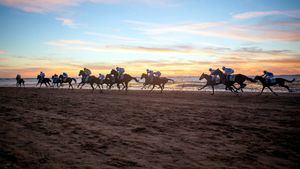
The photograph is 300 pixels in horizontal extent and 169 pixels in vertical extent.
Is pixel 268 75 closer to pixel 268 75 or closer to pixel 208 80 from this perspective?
pixel 268 75

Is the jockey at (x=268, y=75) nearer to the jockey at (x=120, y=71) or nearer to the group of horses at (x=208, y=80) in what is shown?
the group of horses at (x=208, y=80)

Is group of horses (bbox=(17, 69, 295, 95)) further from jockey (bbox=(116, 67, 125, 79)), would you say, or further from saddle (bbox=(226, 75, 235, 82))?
jockey (bbox=(116, 67, 125, 79))

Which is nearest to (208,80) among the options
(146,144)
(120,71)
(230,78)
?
(230,78)

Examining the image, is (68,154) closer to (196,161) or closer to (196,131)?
(196,161)

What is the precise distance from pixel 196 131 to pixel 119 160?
2.86 meters

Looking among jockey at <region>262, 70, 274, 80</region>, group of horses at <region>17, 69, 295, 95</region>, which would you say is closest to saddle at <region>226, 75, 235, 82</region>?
group of horses at <region>17, 69, 295, 95</region>

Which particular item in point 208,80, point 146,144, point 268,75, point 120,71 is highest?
point 120,71

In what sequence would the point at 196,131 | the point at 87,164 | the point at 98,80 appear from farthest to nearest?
the point at 98,80, the point at 196,131, the point at 87,164

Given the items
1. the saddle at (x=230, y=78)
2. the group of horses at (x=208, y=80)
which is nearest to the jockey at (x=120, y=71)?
the group of horses at (x=208, y=80)

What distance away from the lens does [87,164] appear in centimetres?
371

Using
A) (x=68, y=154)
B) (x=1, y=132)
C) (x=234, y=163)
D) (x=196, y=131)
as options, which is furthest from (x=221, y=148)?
(x=1, y=132)

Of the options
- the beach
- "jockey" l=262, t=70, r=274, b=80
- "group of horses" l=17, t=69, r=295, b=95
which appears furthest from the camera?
"group of horses" l=17, t=69, r=295, b=95

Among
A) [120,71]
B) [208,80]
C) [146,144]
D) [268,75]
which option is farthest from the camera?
[120,71]

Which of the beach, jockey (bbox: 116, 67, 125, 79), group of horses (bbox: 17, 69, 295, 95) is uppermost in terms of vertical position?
jockey (bbox: 116, 67, 125, 79)
